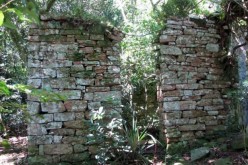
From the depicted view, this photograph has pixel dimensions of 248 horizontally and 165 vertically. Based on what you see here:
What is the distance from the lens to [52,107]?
4.27 meters

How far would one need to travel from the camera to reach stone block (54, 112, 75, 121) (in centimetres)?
427

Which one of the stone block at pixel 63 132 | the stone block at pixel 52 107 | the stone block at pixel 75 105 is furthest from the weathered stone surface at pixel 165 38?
the stone block at pixel 63 132

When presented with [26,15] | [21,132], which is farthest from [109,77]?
[21,132]

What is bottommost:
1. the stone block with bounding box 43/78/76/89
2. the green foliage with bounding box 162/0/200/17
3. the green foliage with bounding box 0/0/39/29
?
the stone block with bounding box 43/78/76/89

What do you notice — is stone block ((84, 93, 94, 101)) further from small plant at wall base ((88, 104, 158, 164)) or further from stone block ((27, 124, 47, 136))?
stone block ((27, 124, 47, 136))

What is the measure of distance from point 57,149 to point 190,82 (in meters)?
2.27

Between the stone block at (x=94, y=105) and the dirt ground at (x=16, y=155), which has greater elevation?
the stone block at (x=94, y=105)

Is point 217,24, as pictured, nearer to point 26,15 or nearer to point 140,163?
point 140,163

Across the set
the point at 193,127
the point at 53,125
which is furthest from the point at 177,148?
the point at 53,125

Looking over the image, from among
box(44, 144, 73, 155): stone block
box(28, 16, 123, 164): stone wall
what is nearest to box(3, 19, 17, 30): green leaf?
box(28, 16, 123, 164): stone wall

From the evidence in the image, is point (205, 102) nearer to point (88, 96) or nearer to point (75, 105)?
point (88, 96)

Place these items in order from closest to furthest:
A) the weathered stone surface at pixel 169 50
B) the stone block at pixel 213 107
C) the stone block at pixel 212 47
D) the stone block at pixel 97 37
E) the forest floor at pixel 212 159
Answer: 1. the forest floor at pixel 212 159
2. the stone block at pixel 97 37
3. the weathered stone surface at pixel 169 50
4. the stone block at pixel 213 107
5. the stone block at pixel 212 47

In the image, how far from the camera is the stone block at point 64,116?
14.0ft

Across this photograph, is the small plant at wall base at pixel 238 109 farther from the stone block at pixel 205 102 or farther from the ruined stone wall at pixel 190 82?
the stone block at pixel 205 102
